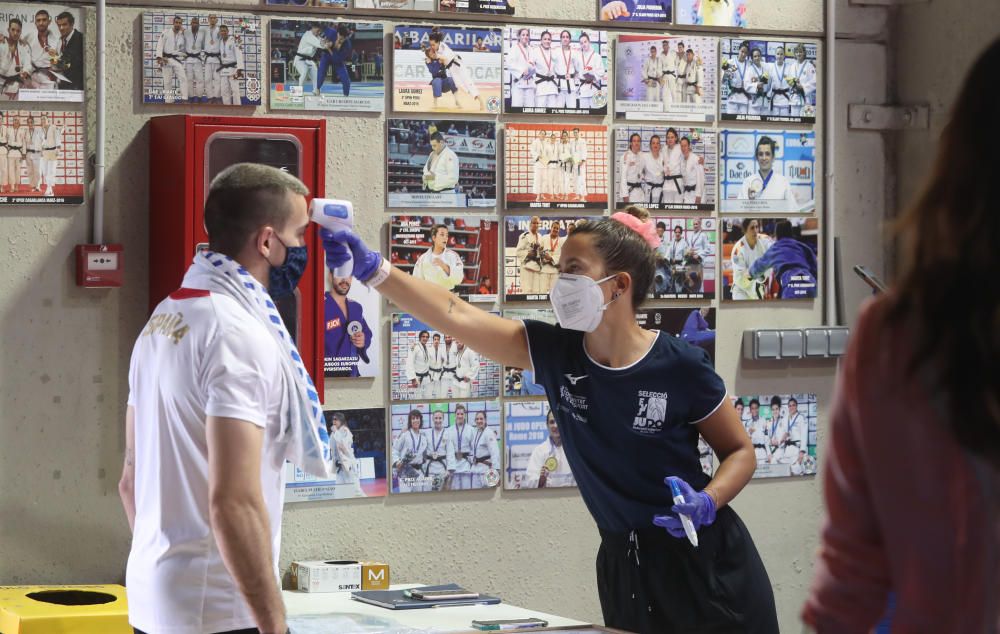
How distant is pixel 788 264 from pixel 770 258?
0.23 feet

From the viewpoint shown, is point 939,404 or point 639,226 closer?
point 939,404

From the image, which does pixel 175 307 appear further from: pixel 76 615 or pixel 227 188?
pixel 76 615

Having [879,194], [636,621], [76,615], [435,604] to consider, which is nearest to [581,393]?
[636,621]

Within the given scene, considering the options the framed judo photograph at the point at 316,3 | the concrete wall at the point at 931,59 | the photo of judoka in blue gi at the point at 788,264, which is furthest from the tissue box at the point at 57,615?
the concrete wall at the point at 931,59

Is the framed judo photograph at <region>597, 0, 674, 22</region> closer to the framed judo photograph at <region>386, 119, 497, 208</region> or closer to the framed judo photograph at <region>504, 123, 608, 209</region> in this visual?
the framed judo photograph at <region>504, 123, 608, 209</region>

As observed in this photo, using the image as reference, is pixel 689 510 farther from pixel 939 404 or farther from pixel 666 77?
pixel 666 77

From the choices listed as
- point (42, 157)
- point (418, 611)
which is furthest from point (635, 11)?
point (418, 611)

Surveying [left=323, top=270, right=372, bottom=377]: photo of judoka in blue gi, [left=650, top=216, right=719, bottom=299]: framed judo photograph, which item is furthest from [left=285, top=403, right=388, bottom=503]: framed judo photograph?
[left=650, top=216, right=719, bottom=299]: framed judo photograph

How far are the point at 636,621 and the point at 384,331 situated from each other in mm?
1380

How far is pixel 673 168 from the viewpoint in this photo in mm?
4203

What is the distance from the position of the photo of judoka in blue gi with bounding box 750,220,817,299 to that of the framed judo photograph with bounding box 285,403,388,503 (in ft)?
4.56

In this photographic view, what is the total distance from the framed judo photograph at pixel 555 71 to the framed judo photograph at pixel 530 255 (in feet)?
1.16

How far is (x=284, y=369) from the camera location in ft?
7.70

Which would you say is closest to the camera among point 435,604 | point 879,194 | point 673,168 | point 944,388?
point 944,388
